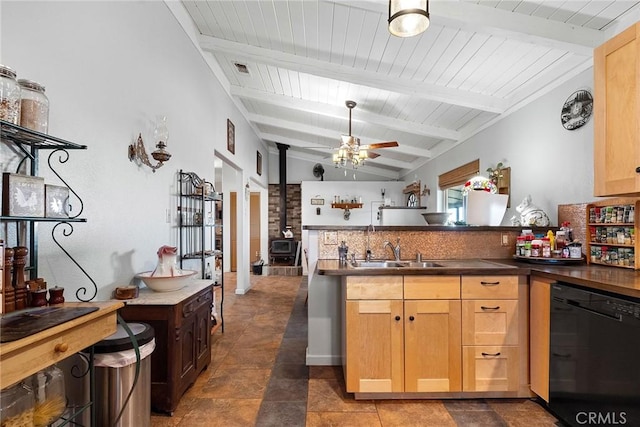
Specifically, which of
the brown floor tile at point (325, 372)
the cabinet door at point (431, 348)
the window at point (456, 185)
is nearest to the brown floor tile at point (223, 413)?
the brown floor tile at point (325, 372)

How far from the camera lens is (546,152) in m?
3.07

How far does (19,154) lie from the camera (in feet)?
4.66

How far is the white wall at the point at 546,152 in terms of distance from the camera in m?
2.64

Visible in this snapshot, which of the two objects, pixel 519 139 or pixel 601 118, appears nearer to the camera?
pixel 601 118

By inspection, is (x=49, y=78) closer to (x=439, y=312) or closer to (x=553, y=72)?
(x=439, y=312)

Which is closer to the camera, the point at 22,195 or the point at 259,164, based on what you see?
the point at 22,195

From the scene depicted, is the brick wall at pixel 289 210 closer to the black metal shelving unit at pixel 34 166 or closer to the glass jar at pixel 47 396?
the black metal shelving unit at pixel 34 166

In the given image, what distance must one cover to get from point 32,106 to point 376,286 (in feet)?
6.21

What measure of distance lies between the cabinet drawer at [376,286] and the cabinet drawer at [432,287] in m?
0.06

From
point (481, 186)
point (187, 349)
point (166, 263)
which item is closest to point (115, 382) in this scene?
point (187, 349)

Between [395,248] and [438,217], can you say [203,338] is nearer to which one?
[395,248]

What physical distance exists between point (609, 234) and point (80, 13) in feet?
11.7

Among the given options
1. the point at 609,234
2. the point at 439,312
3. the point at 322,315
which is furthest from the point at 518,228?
the point at 322,315
